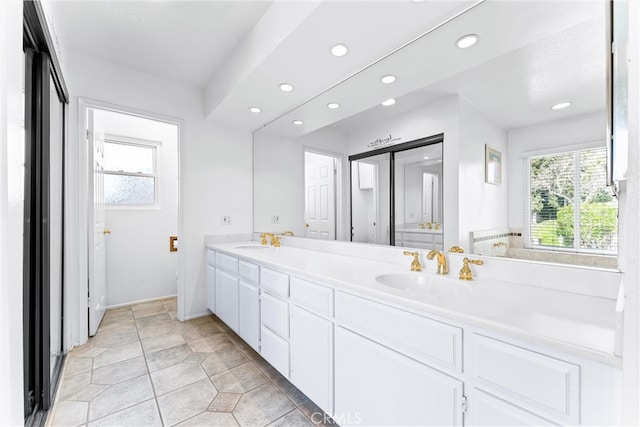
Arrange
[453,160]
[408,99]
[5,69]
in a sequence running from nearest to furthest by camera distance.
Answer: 1. [5,69]
2. [453,160]
3. [408,99]

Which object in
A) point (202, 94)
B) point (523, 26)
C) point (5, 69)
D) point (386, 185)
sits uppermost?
point (202, 94)

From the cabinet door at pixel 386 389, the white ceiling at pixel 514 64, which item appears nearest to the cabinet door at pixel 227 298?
the cabinet door at pixel 386 389

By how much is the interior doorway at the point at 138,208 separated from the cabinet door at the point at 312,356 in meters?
2.50

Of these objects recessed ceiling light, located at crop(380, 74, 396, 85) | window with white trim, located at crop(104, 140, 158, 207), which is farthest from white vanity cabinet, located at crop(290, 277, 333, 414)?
window with white trim, located at crop(104, 140, 158, 207)

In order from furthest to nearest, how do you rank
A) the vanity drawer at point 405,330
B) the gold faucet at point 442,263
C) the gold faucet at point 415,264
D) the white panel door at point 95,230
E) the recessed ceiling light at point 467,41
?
the white panel door at point 95,230 < the gold faucet at point 415,264 < the gold faucet at point 442,263 < the recessed ceiling light at point 467,41 < the vanity drawer at point 405,330

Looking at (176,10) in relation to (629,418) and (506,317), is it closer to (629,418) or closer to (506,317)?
(506,317)

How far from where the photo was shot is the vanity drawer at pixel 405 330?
35.9 inches

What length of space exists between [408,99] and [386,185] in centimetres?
52

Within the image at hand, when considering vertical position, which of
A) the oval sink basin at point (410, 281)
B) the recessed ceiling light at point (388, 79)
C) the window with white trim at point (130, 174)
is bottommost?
the oval sink basin at point (410, 281)

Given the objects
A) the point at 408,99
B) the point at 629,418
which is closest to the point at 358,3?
the point at 408,99

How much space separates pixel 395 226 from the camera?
68.8 inches

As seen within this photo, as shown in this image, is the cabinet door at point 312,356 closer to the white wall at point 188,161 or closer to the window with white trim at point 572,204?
the window with white trim at point 572,204

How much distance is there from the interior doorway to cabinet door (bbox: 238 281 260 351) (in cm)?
177

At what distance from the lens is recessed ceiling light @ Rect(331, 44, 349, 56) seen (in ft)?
5.23
